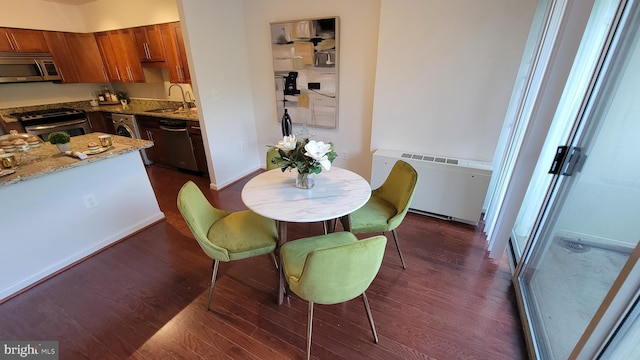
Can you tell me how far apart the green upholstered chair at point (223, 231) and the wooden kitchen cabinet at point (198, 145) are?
1945 mm

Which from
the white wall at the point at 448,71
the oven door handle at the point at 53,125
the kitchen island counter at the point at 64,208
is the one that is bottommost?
the kitchen island counter at the point at 64,208

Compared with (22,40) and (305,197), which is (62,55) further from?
(305,197)

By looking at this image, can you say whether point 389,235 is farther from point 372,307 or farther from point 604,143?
point 604,143

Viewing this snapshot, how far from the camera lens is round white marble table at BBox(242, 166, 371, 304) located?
149 centimetres

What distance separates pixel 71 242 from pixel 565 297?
11.8ft

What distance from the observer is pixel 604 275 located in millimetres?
1137

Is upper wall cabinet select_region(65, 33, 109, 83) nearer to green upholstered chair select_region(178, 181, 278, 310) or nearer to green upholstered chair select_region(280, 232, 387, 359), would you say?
green upholstered chair select_region(178, 181, 278, 310)

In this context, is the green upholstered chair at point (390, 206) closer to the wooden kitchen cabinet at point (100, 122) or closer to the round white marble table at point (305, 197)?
the round white marble table at point (305, 197)

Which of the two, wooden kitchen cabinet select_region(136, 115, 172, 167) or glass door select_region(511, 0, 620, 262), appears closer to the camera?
glass door select_region(511, 0, 620, 262)

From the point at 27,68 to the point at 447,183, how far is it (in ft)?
19.7

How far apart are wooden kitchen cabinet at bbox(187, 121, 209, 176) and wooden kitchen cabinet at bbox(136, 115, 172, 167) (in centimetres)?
66

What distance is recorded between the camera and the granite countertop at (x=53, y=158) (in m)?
1.76

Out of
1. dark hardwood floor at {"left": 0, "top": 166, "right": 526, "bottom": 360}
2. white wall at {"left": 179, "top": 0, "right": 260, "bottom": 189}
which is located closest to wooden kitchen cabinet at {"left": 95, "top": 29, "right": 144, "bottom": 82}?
white wall at {"left": 179, "top": 0, "right": 260, "bottom": 189}

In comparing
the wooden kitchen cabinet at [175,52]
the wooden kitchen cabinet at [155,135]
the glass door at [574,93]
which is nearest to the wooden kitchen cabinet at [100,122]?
the wooden kitchen cabinet at [155,135]
